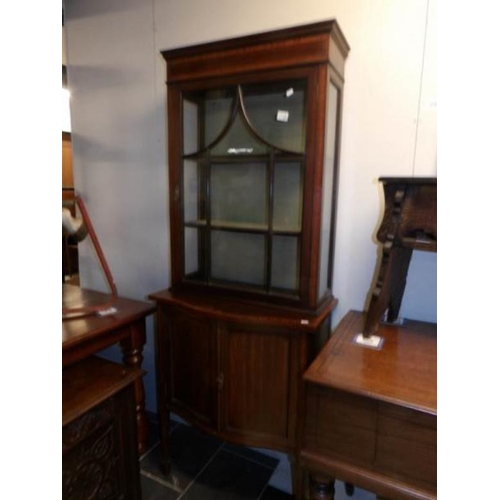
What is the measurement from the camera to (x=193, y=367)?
1.45 metres

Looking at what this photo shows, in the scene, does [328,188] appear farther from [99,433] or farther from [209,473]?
[209,473]

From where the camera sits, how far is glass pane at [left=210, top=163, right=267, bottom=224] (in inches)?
57.3

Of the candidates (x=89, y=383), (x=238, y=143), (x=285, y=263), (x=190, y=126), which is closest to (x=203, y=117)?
(x=190, y=126)

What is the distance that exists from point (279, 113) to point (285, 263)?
1.98 feet

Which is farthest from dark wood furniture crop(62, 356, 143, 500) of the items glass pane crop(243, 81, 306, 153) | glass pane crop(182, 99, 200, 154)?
glass pane crop(243, 81, 306, 153)

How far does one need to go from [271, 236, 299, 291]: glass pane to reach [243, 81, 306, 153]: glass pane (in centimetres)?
35

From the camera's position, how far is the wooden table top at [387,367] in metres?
0.90

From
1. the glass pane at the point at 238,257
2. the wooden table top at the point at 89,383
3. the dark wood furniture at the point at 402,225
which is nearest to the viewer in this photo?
the dark wood furniture at the point at 402,225

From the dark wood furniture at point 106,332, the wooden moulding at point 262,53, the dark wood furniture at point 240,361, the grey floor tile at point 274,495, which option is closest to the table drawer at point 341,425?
the dark wood furniture at point 240,361

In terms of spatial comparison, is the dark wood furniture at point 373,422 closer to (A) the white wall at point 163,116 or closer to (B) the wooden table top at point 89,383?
(A) the white wall at point 163,116

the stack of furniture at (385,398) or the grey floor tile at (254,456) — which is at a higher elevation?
the stack of furniture at (385,398)

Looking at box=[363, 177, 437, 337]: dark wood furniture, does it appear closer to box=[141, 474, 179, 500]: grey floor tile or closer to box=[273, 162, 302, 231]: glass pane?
box=[273, 162, 302, 231]: glass pane

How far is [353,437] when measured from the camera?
96 cm
